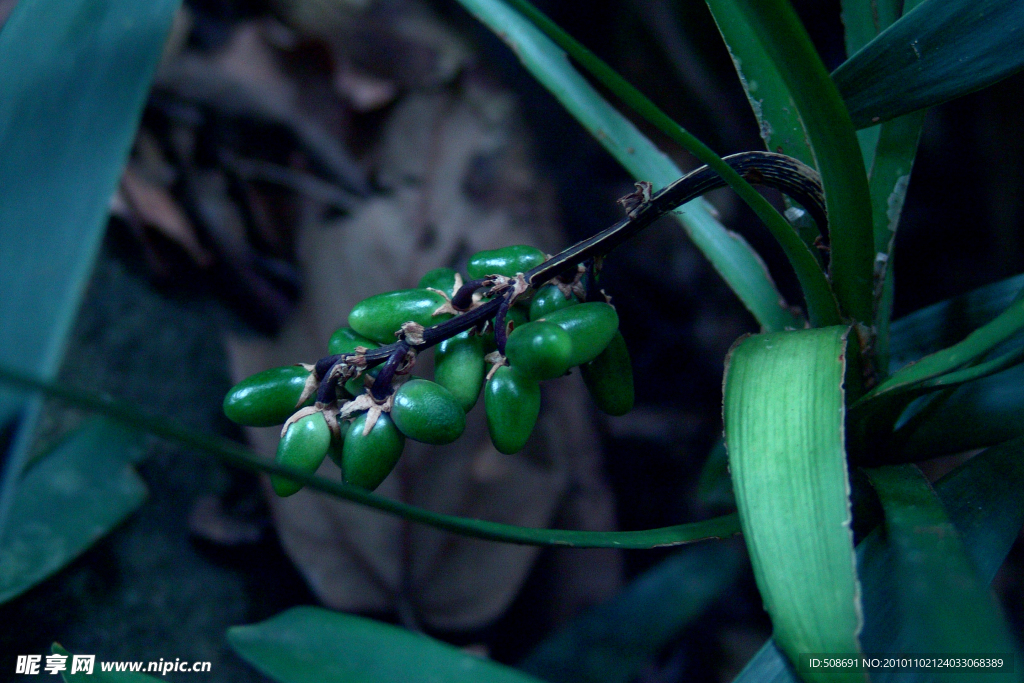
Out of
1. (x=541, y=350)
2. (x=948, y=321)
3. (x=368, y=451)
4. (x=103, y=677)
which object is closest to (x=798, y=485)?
(x=541, y=350)

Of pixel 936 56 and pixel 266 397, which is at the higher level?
pixel 936 56

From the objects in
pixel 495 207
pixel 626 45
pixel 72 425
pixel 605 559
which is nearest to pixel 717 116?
pixel 626 45

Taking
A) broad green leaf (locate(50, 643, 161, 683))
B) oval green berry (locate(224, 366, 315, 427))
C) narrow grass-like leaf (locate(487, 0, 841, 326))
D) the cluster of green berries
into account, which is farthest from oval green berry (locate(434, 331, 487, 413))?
broad green leaf (locate(50, 643, 161, 683))

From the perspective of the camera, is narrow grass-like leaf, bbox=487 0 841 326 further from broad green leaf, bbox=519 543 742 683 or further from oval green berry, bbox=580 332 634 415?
broad green leaf, bbox=519 543 742 683

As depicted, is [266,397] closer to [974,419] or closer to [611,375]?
[611,375]

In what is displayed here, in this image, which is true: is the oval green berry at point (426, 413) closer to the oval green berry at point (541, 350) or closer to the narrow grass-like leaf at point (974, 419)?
the oval green berry at point (541, 350)

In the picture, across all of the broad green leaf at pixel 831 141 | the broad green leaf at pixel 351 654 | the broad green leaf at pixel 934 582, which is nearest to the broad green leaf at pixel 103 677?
the broad green leaf at pixel 351 654
